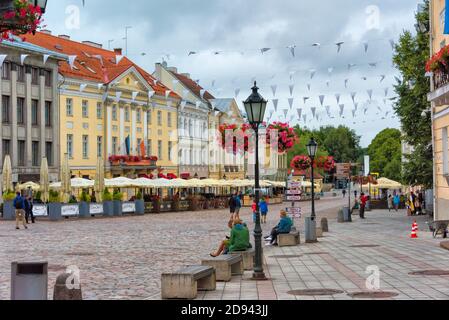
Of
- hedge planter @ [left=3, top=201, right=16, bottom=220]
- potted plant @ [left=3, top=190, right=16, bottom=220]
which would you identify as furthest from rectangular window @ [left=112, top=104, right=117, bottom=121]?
hedge planter @ [left=3, top=201, right=16, bottom=220]

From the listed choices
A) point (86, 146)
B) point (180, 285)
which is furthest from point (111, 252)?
point (86, 146)

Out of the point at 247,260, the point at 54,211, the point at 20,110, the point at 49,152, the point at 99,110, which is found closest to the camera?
the point at 247,260

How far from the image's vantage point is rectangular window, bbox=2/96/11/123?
194ft

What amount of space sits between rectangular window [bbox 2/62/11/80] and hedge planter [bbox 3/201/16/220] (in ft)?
49.9

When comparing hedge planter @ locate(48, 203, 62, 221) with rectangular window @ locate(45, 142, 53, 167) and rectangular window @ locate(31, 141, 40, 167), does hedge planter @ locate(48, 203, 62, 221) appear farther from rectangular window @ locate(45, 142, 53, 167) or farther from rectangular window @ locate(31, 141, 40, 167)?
rectangular window @ locate(45, 142, 53, 167)

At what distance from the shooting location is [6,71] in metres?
58.8

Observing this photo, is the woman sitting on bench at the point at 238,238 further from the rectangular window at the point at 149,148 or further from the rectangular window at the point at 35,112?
the rectangular window at the point at 149,148

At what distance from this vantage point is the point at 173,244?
26984mm

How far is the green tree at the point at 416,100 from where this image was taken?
131 feet

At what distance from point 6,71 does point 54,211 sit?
56.8 feet

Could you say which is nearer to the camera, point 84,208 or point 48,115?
point 84,208

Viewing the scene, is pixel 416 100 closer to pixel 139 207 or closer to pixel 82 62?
pixel 139 207

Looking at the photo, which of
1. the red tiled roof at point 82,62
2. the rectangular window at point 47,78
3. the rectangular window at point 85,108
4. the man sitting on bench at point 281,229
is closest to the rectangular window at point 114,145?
the rectangular window at point 85,108

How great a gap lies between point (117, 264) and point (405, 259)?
6.79 metres
